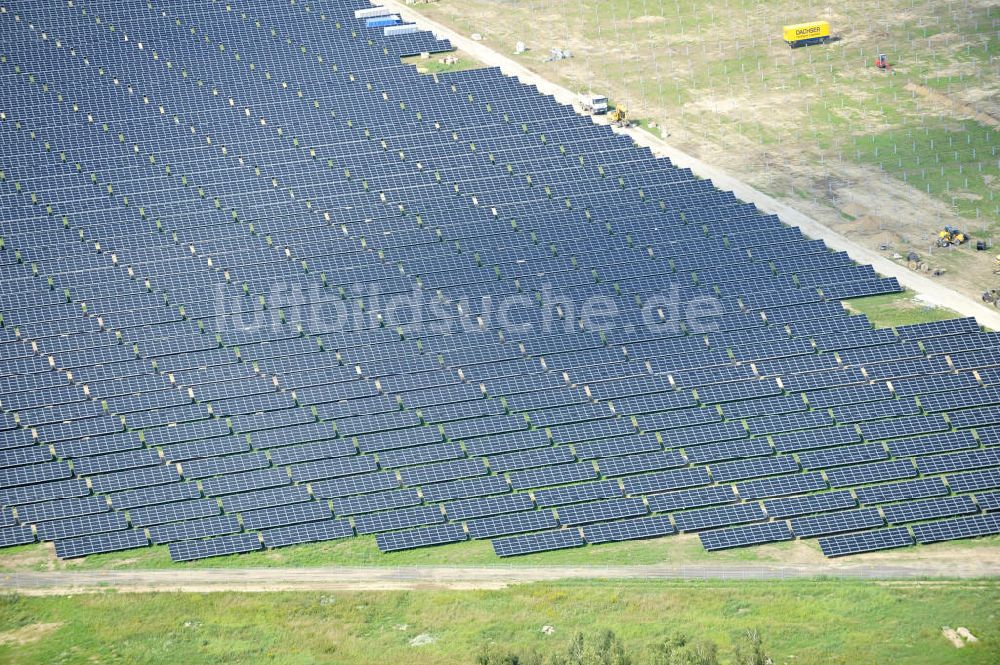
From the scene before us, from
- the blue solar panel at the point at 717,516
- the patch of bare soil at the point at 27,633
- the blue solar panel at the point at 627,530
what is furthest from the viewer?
the blue solar panel at the point at 717,516

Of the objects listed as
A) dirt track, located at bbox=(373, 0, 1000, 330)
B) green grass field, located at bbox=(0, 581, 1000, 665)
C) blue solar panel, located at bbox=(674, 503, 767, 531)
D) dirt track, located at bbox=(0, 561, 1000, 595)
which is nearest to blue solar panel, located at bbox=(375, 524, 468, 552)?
dirt track, located at bbox=(0, 561, 1000, 595)

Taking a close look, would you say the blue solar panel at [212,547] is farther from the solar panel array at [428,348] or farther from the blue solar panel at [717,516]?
the blue solar panel at [717,516]

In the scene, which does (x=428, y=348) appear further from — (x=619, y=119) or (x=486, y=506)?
(x=619, y=119)

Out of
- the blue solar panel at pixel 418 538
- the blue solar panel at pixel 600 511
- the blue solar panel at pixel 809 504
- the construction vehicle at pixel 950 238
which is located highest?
the construction vehicle at pixel 950 238

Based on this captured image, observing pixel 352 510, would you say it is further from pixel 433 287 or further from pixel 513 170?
pixel 513 170

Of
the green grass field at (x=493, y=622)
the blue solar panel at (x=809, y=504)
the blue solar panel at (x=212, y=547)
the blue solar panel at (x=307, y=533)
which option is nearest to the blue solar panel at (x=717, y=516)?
the blue solar panel at (x=809, y=504)

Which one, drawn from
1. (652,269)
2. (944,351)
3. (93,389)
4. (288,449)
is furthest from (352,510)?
(944,351)

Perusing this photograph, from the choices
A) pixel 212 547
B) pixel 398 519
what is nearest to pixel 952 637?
pixel 398 519
